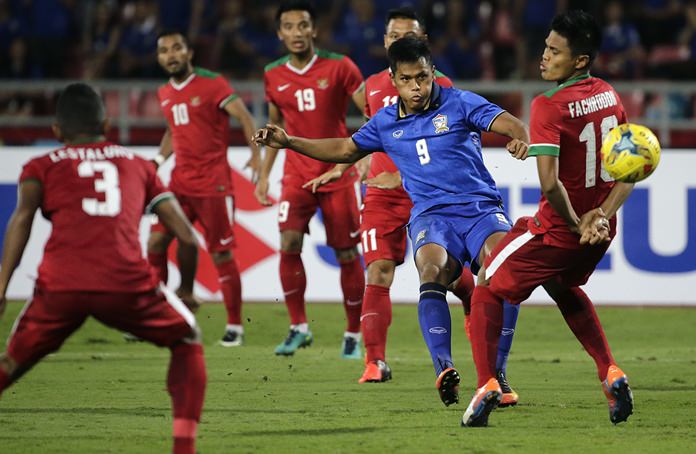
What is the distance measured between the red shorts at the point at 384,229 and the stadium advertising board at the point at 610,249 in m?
4.20

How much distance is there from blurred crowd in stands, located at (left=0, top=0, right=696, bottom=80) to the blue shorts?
890cm

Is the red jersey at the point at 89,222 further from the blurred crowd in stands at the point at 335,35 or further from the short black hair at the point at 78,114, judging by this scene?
the blurred crowd in stands at the point at 335,35

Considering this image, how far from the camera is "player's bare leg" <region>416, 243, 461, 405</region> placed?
7.31 m

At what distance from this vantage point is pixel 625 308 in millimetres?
13852

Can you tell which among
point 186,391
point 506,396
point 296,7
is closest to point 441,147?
point 506,396

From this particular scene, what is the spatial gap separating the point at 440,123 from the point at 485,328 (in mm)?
1376

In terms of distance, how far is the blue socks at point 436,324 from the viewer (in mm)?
7281

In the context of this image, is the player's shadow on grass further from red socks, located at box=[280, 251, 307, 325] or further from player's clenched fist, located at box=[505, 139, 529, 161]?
red socks, located at box=[280, 251, 307, 325]

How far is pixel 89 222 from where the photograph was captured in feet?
18.3

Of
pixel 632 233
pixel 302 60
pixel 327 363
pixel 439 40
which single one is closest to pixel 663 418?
pixel 327 363

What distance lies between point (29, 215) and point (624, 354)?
653 centimetres

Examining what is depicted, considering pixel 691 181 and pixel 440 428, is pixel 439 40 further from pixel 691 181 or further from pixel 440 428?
pixel 440 428

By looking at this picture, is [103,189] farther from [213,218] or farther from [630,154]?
[213,218]

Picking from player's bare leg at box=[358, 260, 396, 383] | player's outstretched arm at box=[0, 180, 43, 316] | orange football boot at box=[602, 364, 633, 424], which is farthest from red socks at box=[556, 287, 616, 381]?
player's outstretched arm at box=[0, 180, 43, 316]
